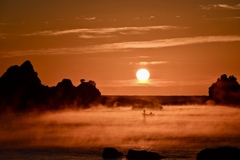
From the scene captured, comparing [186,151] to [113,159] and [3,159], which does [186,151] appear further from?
[3,159]

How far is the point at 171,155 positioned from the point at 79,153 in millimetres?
18125

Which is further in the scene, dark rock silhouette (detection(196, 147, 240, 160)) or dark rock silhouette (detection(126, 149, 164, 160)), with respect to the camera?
dark rock silhouette (detection(126, 149, 164, 160))

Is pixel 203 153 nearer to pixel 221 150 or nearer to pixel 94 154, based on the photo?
pixel 221 150

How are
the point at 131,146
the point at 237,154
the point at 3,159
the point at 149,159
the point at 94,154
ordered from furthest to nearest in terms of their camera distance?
the point at 131,146, the point at 94,154, the point at 3,159, the point at 149,159, the point at 237,154

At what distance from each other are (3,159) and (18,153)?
1140 centimetres

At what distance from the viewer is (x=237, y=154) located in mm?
64188

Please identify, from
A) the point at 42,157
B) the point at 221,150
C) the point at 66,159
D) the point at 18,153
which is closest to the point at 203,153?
the point at 221,150

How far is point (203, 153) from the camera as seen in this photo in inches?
2606

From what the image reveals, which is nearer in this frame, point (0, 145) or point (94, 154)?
point (94, 154)

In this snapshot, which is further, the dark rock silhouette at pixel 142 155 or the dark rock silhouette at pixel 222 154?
the dark rock silhouette at pixel 142 155

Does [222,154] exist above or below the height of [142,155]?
above

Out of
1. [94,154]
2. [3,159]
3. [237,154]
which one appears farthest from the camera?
[94,154]

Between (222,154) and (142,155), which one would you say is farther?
(142,155)

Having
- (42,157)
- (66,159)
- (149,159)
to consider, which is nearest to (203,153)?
(149,159)
